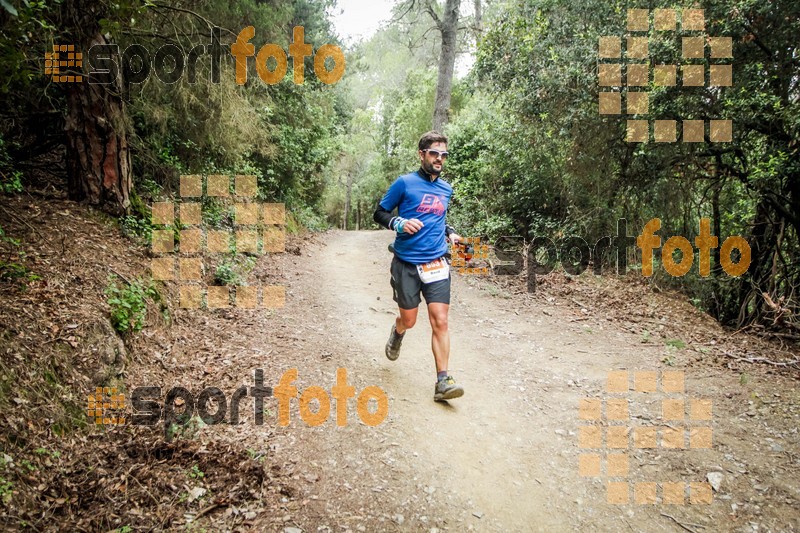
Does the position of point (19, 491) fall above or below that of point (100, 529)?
above

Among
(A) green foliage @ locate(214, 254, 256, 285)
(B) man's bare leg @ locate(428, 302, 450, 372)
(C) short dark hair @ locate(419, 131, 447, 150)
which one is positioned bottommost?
(B) man's bare leg @ locate(428, 302, 450, 372)

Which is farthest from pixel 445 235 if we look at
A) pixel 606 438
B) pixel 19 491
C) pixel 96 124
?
pixel 96 124

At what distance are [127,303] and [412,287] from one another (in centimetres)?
301

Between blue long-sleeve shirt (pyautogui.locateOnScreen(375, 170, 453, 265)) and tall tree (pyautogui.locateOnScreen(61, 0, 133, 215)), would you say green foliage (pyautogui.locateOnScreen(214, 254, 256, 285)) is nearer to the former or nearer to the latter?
tall tree (pyautogui.locateOnScreen(61, 0, 133, 215))

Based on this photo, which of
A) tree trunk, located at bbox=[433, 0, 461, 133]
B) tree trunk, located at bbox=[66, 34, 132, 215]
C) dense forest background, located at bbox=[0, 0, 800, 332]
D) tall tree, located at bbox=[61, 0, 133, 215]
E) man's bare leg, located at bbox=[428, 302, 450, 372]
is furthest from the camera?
tree trunk, located at bbox=[433, 0, 461, 133]

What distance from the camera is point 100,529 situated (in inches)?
104

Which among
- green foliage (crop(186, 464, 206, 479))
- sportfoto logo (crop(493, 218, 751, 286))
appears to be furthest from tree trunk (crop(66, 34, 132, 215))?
sportfoto logo (crop(493, 218, 751, 286))

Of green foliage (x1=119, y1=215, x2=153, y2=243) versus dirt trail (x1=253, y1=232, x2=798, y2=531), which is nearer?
dirt trail (x1=253, y1=232, x2=798, y2=531)

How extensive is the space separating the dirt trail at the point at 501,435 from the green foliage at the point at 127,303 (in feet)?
5.97

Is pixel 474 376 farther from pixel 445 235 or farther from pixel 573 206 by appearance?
pixel 573 206

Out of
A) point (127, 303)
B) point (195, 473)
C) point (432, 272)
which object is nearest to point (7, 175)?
point (127, 303)

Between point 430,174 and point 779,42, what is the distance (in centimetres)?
576

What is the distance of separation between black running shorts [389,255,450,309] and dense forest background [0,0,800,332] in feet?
12.1

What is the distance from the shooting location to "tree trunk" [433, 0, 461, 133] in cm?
1445
